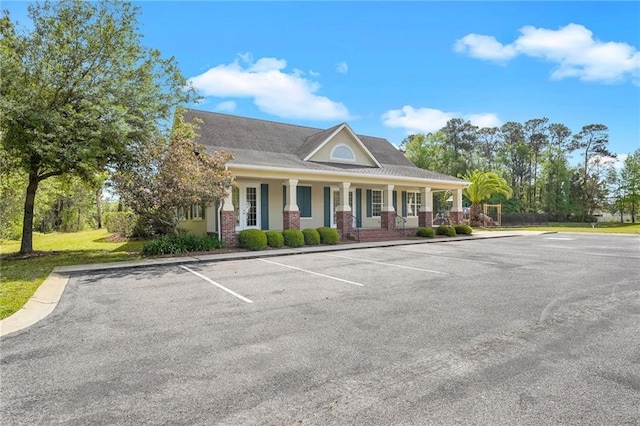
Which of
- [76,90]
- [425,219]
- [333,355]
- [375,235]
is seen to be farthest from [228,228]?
[425,219]

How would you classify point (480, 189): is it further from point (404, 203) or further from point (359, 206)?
point (359, 206)

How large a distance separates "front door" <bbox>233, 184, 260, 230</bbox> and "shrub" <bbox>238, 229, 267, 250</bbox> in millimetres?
1957

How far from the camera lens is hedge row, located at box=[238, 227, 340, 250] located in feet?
48.2

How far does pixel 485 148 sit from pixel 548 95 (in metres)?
36.2

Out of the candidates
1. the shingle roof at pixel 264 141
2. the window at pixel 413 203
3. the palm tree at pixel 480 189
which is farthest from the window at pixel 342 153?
the palm tree at pixel 480 189

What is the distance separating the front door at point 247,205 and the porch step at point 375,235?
16.5ft

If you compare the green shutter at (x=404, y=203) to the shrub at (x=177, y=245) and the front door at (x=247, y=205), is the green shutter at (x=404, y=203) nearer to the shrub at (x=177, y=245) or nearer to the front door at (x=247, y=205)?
the front door at (x=247, y=205)

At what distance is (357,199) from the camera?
832 inches

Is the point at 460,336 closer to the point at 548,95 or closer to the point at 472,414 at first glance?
the point at 472,414

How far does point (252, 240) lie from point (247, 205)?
3141mm

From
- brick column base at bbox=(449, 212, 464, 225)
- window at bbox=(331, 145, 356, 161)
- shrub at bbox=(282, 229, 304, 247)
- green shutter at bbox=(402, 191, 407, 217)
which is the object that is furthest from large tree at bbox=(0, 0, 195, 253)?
brick column base at bbox=(449, 212, 464, 225)

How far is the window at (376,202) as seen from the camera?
2186 centimetres

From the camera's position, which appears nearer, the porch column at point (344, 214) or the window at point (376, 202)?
the porch column at point (344, 214)

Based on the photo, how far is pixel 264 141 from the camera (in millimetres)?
20453
